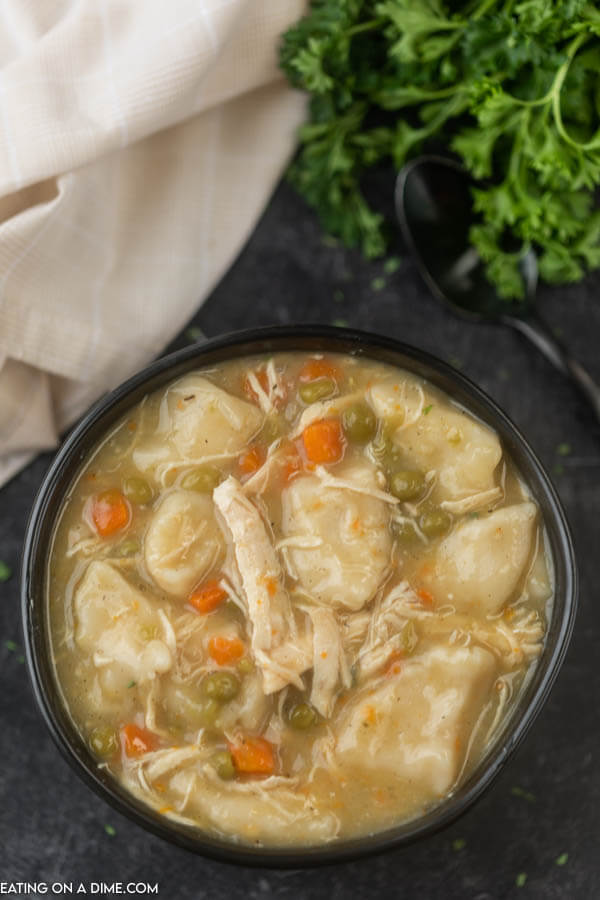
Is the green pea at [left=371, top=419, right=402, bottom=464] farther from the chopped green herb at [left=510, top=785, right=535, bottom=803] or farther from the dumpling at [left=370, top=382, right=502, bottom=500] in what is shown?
the chopped green herb at [left=510, top=785, right=535, bottom=803]

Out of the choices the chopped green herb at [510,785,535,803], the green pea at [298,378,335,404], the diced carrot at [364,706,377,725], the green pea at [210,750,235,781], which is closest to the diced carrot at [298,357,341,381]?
the green pea at [298,378,335,404]

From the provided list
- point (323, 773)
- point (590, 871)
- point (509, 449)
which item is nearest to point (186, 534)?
point (323, 773)

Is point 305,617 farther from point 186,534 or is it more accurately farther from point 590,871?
point 590,871

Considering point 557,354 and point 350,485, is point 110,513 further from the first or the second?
point 557,354

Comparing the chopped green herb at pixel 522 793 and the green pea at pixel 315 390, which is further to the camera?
the chopped green herb at pixel 522 793

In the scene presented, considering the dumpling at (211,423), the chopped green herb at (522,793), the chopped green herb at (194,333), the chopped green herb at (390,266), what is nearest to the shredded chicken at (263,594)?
the dumpling at (211,423)

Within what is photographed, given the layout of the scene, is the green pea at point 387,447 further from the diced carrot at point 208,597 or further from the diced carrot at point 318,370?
the diced carrot at point 208,597
